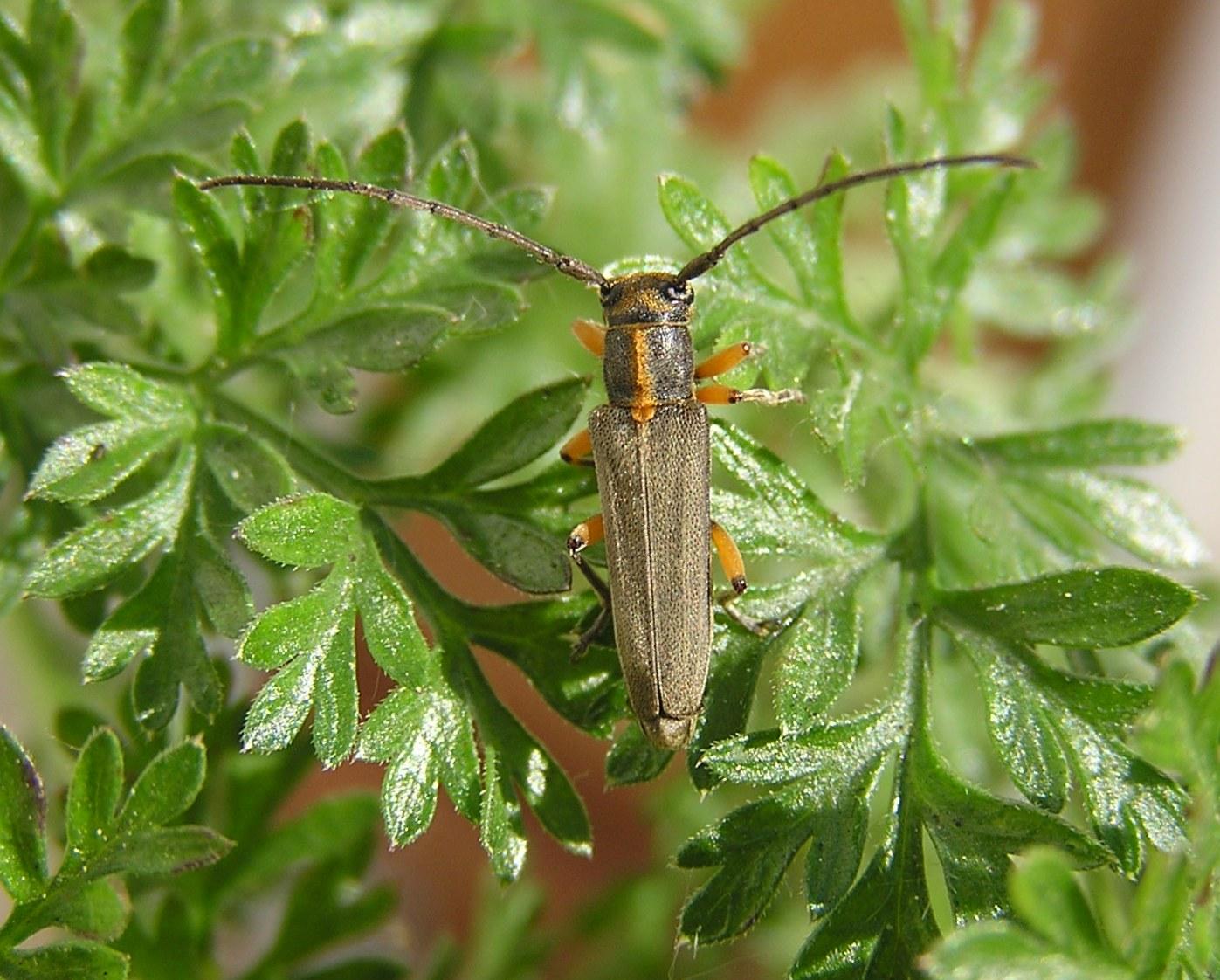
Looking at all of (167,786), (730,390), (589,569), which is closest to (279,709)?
(167,786)

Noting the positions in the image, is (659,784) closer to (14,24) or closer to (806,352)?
(806,352)

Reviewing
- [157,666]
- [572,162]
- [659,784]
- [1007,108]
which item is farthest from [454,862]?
[1007,108]

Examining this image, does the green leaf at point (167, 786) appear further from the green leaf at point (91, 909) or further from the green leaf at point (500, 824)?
the green leaf at point (500, 824)

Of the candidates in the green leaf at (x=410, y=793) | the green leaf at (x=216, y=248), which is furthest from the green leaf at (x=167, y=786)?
the green leaf at (x=216, y=248)

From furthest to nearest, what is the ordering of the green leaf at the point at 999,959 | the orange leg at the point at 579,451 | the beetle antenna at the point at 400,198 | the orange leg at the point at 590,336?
1. the orange leg at the point at 590,336
2. the orange leg at the point at 579,451
3. the beetle antenna at the point at 400,198
4. the green leaf at the point at 999,959

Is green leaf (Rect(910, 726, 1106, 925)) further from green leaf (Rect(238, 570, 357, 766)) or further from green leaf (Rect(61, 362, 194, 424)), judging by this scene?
green leaf (Rect(61, 362, 194, 424))

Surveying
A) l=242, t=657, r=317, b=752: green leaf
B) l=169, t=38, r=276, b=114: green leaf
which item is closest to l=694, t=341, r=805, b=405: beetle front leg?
l=242, t=657, r=317, b=752: green leaf

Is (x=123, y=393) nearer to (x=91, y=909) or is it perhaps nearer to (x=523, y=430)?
(x=523, y=430)
